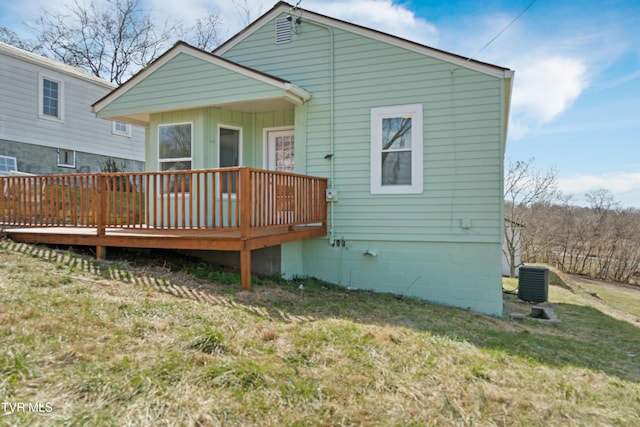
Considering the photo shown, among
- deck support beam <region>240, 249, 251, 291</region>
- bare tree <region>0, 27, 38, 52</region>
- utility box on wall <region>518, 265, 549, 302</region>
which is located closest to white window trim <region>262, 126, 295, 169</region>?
deck support beam <region>240, 249, 251, 291</region>

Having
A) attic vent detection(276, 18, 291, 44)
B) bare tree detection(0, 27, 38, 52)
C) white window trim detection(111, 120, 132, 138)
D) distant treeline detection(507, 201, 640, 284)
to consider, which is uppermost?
bare tree detection(0, 27, 38, 52)

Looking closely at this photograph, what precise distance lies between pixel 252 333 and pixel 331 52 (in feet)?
19.8

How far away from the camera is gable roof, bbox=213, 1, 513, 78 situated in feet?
22.3

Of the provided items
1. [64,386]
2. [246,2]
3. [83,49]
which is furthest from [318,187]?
[83,49]

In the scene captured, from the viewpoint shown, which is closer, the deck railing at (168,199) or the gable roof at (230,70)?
the deck railing at (168,199)

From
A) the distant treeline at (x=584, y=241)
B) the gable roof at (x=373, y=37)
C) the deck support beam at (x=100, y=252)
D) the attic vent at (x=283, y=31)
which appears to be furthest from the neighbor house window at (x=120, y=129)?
the distant treeline at (x=584, y=241)

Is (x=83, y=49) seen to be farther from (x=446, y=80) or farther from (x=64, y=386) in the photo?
(x=64, y=386)

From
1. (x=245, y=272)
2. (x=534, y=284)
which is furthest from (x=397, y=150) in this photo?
(x=534, y=284)

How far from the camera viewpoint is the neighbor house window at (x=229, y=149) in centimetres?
808

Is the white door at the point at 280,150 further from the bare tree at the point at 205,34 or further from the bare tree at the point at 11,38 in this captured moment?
the bare tree at the point at 11,38

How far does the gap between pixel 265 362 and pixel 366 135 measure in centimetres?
534

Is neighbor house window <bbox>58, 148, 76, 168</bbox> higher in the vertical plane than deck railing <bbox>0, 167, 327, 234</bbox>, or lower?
higher

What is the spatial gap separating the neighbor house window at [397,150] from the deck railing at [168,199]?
118cm

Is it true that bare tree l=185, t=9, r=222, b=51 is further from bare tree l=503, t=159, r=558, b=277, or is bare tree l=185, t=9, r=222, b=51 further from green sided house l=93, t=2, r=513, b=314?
bare tree l=503, t=159, r=558, b=277
